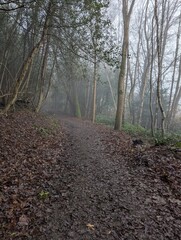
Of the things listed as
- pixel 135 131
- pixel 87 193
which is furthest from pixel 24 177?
pixel 135 131

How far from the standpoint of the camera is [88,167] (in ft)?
19.2

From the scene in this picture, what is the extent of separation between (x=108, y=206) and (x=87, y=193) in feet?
2.11

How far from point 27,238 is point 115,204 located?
1.78m

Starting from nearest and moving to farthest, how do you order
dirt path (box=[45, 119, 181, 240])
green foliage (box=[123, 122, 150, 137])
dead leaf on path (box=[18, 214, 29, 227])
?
dirt path (box=[45, 119, 181, 240]), dead leaf on path (box=[18, 214, 29, 227]), green foliage (box=[123, 122, 150, 137])

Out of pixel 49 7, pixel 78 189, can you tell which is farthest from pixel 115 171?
pixel 49 7

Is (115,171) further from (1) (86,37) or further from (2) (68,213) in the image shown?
(1) (86,37)

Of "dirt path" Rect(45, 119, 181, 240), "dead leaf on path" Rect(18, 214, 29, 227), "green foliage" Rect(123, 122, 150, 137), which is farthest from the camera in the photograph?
"green foliage" Rect(123, 122, 150, 137)

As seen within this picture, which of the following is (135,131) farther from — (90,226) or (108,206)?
(90,226)

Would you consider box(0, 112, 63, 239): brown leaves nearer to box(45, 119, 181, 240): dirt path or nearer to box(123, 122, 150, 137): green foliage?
box(45, 119, 181, 240): dirt path

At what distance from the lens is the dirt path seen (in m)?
3.13

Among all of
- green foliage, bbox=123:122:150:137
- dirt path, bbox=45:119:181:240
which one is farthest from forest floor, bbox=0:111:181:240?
green foliage, bbox=123:122:150:137

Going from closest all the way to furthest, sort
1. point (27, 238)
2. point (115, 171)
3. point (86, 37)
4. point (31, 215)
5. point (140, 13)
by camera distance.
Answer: point (27, 238), point (31, 215), point (115, 171), point (86, 37), point (140, 13)

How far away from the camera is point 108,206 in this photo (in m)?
3.85

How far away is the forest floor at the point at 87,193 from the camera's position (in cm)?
317
